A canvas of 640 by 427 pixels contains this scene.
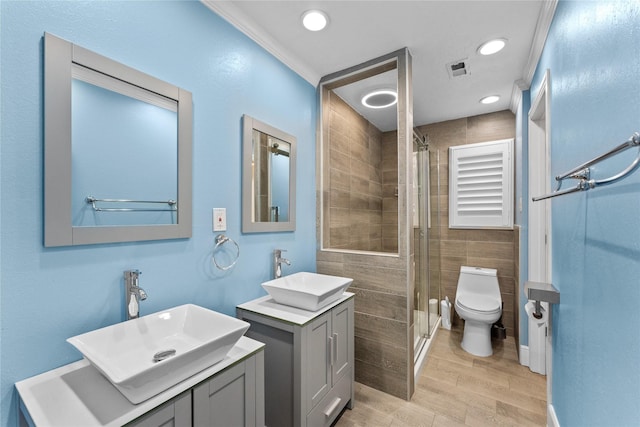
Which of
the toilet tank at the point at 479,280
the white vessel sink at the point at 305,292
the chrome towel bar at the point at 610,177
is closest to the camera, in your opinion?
the chrome towel bar at the point at 610,177

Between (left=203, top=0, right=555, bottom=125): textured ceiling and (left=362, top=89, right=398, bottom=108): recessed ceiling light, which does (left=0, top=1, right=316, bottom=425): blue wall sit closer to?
(left=203, top=0, right=555, bottom=125): textured ceiling

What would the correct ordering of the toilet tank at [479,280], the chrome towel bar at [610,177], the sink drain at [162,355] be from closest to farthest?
the chrome towel bar at [610,177]
the sink drain at [162,355]
the toilet tank at [479,280]

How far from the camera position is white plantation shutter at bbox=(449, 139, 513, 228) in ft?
9.36

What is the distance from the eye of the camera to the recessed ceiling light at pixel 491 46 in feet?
6.04

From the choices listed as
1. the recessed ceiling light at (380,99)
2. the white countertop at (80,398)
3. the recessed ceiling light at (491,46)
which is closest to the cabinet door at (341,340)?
the white countertop at (80,398)

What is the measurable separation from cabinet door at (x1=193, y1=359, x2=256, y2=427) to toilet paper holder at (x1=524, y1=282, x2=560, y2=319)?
152 cm

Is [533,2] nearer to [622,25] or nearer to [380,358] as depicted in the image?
[622,25]

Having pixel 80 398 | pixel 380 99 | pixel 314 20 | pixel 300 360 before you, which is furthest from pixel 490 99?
pixel 80 398

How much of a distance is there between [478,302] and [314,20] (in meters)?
2.86

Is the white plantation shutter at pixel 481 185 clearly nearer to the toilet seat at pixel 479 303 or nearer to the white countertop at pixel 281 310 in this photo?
the toilet seat at pixel 479 303

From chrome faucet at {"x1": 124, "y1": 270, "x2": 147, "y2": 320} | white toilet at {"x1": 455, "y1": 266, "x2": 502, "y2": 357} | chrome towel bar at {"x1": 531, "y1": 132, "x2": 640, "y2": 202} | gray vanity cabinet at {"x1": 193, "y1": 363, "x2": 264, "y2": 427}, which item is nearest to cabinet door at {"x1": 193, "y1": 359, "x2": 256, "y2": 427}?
gray vanity cabinet at {"x1": 193, "y1": 363, "x2": 264, "y2": 427}

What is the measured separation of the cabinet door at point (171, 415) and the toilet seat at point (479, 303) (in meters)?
2.51

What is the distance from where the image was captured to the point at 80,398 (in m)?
0.82

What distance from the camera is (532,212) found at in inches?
87.2
